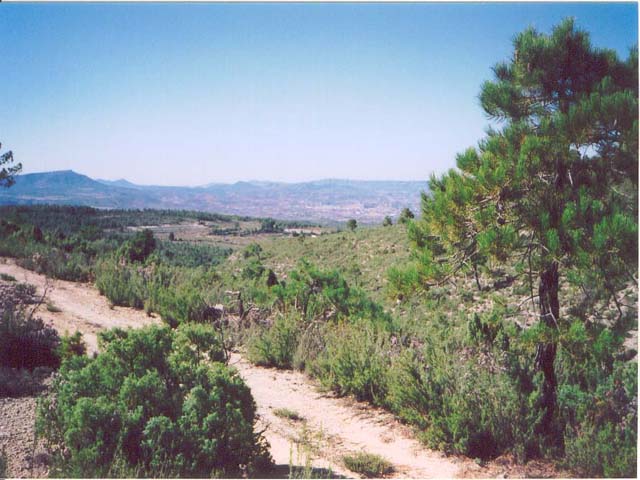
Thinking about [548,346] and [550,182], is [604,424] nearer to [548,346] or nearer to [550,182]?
[548,346]

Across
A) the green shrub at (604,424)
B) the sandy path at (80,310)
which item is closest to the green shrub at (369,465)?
the green shrub at (604,424)

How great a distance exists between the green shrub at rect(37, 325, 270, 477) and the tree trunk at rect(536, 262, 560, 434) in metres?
2.41

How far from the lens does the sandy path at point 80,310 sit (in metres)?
7.59

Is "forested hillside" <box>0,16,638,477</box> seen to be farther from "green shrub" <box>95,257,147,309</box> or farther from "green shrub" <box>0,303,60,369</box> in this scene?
"green shrub" <box>95,257,147,309</box>

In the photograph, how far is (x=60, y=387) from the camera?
3.43 metres

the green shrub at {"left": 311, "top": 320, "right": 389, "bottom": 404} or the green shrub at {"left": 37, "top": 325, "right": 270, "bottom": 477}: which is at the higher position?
the green shrub at {"left": 37, "top": 325, "right": 270, "bottom": 477}

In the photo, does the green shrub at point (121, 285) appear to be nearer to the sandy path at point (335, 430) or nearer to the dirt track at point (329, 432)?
the dirt track at point (329, 432)

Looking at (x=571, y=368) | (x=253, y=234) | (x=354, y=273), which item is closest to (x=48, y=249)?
(x=571, y=368)

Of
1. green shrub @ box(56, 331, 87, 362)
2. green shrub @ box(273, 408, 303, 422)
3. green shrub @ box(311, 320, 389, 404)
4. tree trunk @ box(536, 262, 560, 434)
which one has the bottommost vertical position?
green shrub @ box(273, 408, 303, 422)

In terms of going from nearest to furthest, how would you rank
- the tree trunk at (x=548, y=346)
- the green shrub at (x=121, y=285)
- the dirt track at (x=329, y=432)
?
the tree trunk at (x=548, y=346) → the dirt track at (x=329, y=432) → the green shrub at (x=121, y=285)

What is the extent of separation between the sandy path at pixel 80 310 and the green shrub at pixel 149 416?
333 cm

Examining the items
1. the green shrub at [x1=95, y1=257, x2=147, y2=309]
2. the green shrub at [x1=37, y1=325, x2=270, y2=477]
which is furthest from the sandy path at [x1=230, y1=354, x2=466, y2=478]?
the green shrub at [x1=95, y1=257, x2=147, y2=309]

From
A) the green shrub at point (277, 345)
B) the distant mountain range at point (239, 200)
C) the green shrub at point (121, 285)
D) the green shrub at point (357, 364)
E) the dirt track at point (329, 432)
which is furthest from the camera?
the distant mountain range at point (239, 200)

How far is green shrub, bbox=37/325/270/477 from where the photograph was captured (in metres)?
2.97
